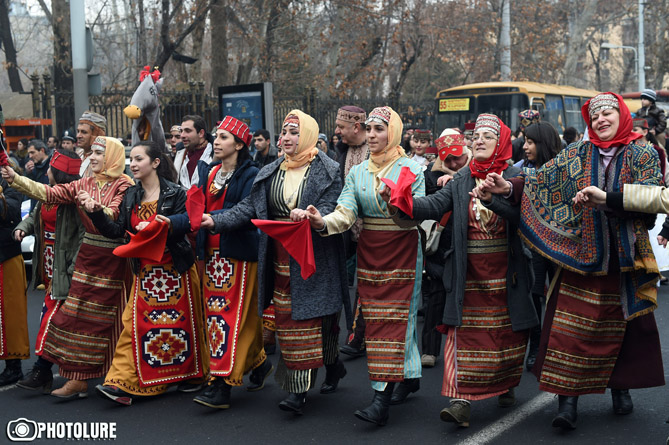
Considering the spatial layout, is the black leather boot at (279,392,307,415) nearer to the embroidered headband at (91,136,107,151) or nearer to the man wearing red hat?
the man wearing red hat

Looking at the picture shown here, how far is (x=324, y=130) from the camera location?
73.3ft

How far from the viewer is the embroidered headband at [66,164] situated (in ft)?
21.5

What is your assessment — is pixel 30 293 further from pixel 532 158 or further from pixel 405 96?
pixel 405 96

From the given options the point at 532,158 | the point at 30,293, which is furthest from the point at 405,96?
the point at 532,158

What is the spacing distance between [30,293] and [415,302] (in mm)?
6631

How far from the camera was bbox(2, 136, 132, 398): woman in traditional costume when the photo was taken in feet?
20.1

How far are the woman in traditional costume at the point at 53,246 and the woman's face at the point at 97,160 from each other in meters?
0.35

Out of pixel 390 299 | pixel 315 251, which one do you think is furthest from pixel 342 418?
pixel 315 251

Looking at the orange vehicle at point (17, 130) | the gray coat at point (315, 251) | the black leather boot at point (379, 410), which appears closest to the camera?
the black leather boot at point (379, 410)

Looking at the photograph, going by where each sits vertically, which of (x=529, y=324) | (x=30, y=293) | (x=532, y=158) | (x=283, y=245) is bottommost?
(x=30, y=293)

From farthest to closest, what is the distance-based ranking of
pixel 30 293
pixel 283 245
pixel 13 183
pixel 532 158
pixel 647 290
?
pixel 30 293, pixel 532 158, pixel 13 183, pixel 283 245, pixel 647 290

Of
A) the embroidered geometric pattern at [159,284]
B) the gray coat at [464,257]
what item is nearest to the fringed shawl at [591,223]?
the gray coat at [464,257]

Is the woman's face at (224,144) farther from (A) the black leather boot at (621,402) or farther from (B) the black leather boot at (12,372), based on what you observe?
(A) the black leather boot at (621,402)

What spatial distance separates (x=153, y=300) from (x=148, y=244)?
0.50 m
